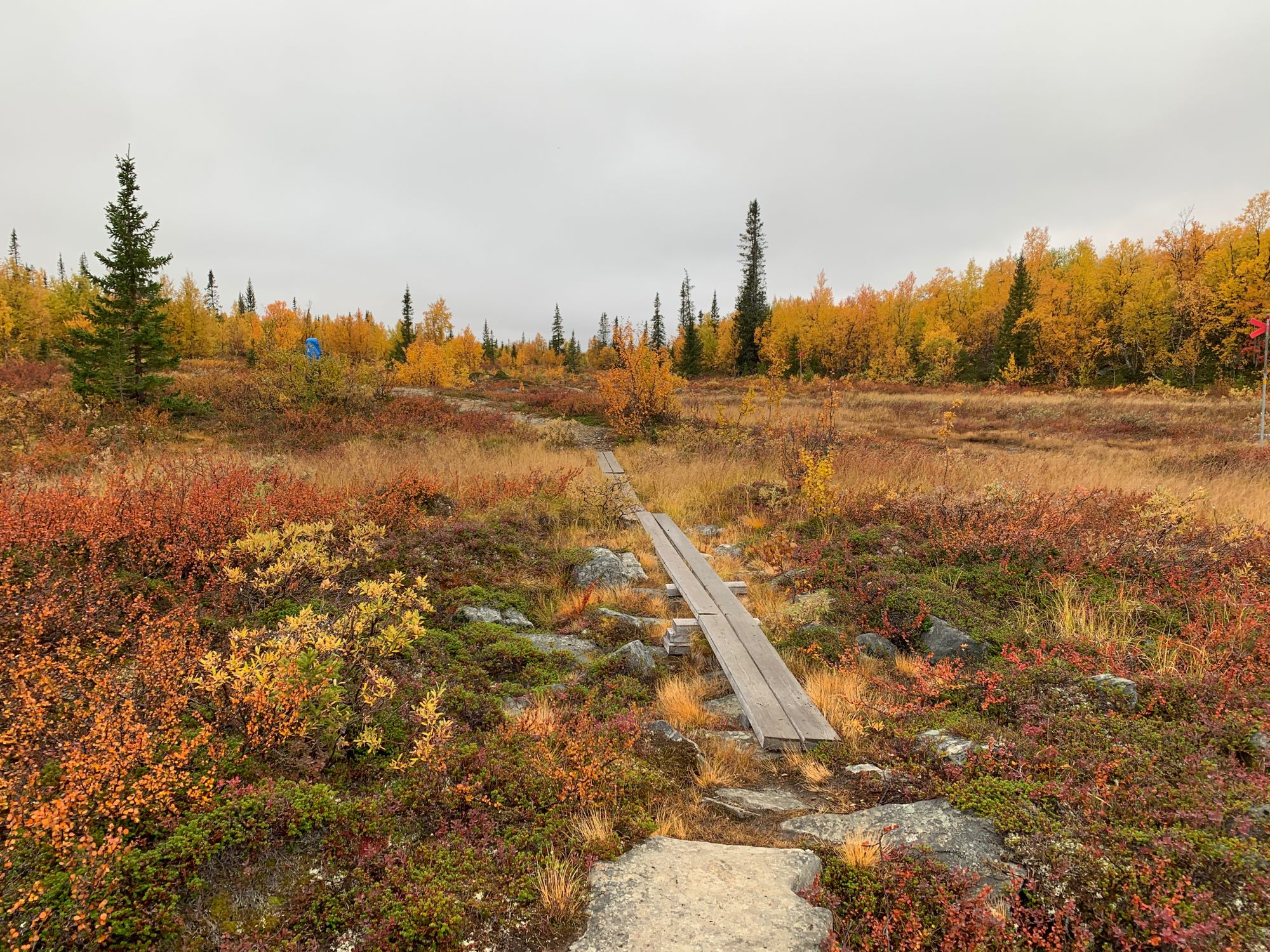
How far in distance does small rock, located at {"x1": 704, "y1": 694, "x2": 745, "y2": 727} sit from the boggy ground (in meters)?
0.15

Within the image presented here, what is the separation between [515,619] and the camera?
226 inches

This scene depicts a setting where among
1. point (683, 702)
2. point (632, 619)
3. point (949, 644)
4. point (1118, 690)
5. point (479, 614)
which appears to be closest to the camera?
point (1118, 690)

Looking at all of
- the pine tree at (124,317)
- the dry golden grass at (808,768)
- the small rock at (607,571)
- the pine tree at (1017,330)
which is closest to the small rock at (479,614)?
the small rock at (607,571)

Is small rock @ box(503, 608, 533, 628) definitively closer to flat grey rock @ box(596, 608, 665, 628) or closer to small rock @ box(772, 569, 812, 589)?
flat grey rock @ box(596, 608, 665, 628)

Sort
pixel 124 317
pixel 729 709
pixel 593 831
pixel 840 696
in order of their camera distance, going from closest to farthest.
Result: pixel 593 831 → pixel 840 696 → pixel 729 709 → pixel 124 317

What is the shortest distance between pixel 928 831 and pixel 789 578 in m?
4.08

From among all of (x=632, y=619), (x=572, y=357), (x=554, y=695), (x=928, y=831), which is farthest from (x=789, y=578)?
(x=572, y=357)

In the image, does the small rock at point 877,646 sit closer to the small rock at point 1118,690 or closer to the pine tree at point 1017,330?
the small rock at point 1118,690

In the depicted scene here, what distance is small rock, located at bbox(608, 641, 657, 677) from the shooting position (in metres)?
4.98

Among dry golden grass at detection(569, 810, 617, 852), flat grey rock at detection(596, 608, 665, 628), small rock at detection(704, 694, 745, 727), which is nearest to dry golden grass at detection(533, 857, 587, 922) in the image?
dry golden grass at detection(569, 810, 617, 852)

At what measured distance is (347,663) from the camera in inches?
148

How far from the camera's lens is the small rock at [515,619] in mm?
5648

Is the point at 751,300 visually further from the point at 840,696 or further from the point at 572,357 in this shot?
the point at 840,696

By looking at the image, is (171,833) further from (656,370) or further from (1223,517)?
(656,370)
